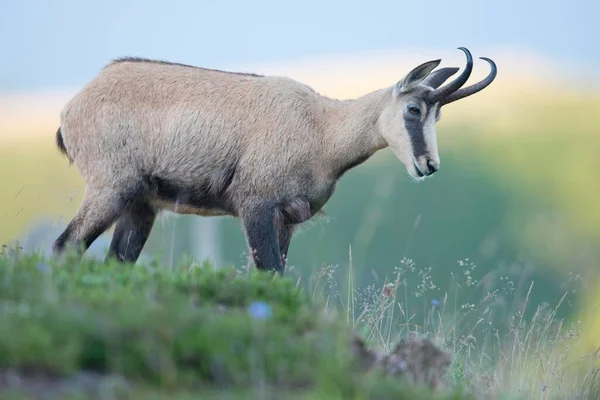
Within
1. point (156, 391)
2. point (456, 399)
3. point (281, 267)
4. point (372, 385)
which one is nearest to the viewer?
point (156, 391)

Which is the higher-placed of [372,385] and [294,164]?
[294,164]

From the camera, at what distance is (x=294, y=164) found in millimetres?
8703

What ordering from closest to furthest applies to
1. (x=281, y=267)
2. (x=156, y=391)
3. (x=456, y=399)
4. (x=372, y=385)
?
1. (x=156, y=391)
2. (x=372, y=385)
3. (x=456, y=399)
4. (x=281, y=267)

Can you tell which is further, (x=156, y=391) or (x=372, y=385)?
(x=372, y=385)

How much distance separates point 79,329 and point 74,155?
504 centimetres

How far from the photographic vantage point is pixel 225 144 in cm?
884

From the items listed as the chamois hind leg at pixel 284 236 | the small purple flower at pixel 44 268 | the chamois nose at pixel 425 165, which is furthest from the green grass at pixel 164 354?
the chamois hind leg at pixel 284 236

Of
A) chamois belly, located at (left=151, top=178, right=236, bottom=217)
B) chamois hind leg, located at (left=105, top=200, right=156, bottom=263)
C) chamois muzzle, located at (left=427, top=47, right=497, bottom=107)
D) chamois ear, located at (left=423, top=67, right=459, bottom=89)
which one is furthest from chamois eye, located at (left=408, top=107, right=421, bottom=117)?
chamois hind leg, located at (left=105, top=200, right=156, bottom=263)

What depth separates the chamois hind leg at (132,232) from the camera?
29.6 ft

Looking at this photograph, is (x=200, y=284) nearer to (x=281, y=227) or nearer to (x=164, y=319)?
(x=164, y=319)

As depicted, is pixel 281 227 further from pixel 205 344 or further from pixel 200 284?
pixel 205 344

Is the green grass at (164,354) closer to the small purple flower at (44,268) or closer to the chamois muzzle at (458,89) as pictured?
the small purple flower at (44,268)

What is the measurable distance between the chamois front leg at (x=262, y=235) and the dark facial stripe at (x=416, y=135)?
128 cm

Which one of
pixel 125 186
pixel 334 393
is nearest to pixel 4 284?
pixel 334 393
